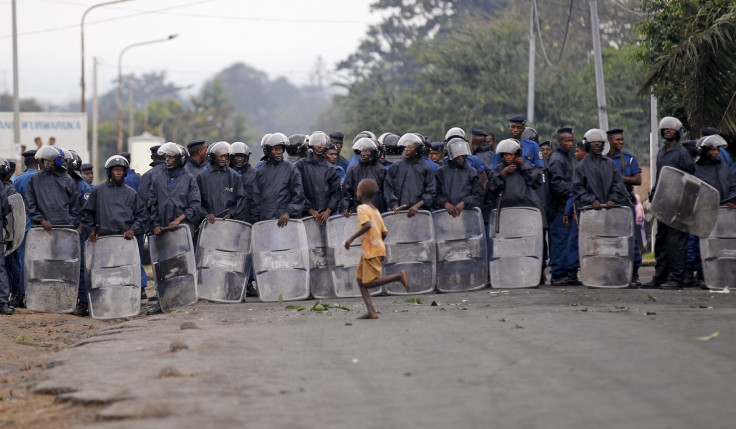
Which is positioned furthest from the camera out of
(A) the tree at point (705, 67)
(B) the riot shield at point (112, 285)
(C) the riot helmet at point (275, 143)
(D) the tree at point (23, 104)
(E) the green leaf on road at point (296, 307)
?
(D) the tree at point (23, 104)

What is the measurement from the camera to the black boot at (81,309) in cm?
1412

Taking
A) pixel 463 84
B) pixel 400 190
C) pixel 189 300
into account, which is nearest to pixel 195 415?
pixel 189 300

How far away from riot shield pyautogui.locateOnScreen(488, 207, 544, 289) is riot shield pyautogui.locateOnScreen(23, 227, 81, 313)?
527 centimetres

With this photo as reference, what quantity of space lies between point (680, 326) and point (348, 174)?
6.04 m

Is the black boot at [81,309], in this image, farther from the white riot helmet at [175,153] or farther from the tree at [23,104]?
the tree at [23,104]

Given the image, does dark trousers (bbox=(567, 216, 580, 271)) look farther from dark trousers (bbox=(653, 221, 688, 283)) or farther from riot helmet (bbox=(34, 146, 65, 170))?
riot helmet (bbox=(34, 146, 65, 170))

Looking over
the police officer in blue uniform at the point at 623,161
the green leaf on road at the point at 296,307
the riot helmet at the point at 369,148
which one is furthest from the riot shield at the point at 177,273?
the police officer in blue uniform at the point at 623,161

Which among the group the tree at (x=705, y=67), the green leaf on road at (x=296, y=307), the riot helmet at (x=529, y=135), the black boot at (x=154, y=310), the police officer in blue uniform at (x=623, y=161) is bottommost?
the black boot at (x=154, y=310)

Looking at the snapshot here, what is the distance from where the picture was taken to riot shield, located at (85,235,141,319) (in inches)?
531

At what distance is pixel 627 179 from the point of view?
14.6 meters

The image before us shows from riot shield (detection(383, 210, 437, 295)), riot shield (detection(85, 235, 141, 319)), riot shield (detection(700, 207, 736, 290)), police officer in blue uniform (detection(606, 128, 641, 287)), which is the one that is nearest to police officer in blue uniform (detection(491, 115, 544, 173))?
police officer in blue uniform (detection(606, 128, 641, 287))

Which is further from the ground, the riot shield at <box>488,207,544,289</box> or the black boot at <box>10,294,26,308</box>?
the riot shield at <box>488,207,544,289</box>

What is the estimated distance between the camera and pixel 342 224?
14172mm

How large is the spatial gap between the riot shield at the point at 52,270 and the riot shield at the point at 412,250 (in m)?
3.89
